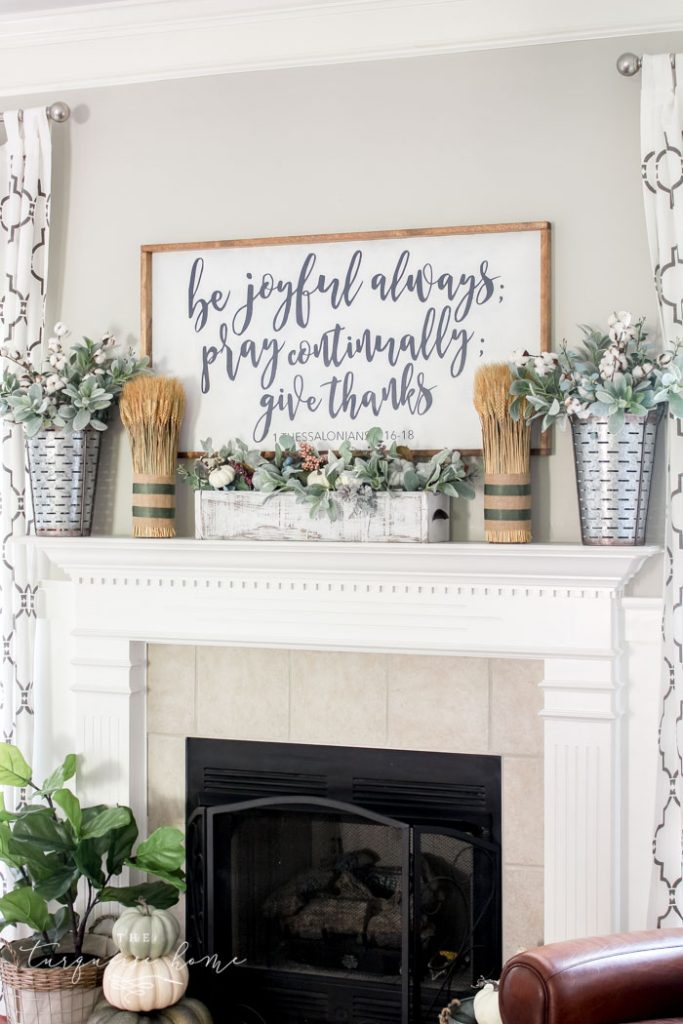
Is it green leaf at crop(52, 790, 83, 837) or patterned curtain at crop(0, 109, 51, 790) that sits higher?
patterned curtain at crop(0, 109, 51, 790)

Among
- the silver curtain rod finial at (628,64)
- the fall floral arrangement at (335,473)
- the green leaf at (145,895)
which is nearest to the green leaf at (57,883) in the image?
the green leaf at (145,895)

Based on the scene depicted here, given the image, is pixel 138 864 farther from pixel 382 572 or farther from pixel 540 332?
pixel 540 332

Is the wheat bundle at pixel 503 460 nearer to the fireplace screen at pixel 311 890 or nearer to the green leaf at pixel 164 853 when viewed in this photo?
the fireplace screen at pixel 311 890

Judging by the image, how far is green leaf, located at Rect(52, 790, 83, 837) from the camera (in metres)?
2.81

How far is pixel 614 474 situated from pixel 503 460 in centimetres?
25

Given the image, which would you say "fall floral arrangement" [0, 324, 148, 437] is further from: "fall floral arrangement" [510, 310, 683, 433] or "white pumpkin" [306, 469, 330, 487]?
"fall floral arrangement" [510, 310, 683, 433]

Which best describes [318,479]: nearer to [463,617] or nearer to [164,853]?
[463,617]

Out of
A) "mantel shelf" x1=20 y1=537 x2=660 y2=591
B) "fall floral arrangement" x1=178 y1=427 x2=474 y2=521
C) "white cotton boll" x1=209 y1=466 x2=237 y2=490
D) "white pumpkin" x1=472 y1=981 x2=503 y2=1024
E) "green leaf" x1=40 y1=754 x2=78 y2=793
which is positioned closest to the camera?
"white pumpkin" x1=472 y1=981 x2=503 y2=1024

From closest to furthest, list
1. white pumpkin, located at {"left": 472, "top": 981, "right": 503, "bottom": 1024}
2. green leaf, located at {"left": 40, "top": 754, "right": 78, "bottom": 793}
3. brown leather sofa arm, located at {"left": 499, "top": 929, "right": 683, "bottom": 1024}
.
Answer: brown leather sofa arm, located at {"left": 499, "top": 929, "right": 683, "bottom": 1024} → white pumpkin, located at {"left": 472, "top": 981, "right": 503, "bottom": 1024} → green leaf, located at {"left": 40, "top": 754, "right": 78, "bottom": 793}

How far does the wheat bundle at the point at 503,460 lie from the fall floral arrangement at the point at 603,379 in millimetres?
34

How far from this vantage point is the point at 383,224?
2.80m

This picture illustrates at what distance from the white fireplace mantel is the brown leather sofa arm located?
22.8 inches

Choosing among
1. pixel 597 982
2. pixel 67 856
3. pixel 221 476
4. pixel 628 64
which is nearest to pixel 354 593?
pixel 221 476

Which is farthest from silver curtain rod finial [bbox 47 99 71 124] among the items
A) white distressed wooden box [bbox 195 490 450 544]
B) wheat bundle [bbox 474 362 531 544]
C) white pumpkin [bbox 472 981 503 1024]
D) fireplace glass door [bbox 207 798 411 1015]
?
white pumpkin [bbox 472 981 503 1024]
